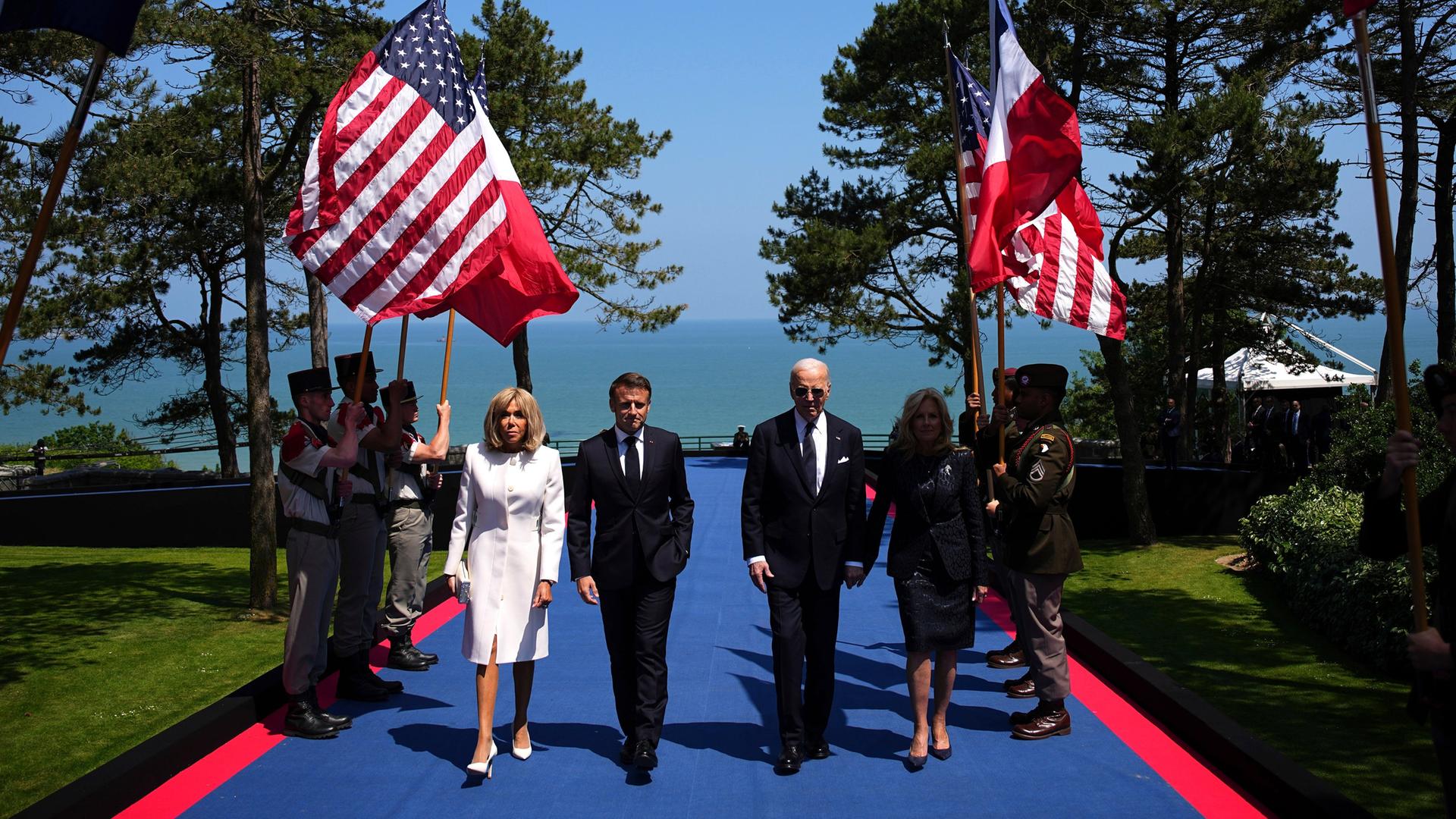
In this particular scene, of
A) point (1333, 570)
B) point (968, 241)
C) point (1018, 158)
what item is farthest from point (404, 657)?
point (1333, 570)

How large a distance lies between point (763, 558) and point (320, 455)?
2343 millimetres

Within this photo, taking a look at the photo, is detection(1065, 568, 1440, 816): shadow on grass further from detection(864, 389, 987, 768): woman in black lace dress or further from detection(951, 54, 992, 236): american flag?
detection(951, 54, 992, 236): american flag

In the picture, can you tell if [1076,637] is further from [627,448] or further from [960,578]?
[627,448]

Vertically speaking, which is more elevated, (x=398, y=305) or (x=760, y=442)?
(x=398, y=305)

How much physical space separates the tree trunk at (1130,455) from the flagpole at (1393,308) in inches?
465

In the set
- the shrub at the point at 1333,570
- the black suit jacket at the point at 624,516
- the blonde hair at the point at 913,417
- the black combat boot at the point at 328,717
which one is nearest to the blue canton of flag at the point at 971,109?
the blonde hair at the point at 913,417

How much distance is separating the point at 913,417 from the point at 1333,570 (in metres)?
5.54

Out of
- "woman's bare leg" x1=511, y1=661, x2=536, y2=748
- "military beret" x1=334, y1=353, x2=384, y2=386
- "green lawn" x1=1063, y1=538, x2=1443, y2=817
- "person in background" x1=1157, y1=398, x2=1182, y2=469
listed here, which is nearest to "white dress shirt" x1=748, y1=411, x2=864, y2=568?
"woman's bare leg" x1=511, y1=661, x2=536, y2=748

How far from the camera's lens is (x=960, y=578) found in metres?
5.96

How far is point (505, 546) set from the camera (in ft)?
19.4

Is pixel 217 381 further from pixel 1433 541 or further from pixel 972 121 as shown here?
pixel 1433 541

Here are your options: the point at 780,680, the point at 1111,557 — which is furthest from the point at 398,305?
the point at 1111,557

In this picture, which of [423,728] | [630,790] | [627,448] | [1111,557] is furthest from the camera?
[1111,557]

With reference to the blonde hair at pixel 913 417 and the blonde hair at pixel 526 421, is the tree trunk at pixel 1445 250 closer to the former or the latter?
the blonde hair at pixel 913 417
